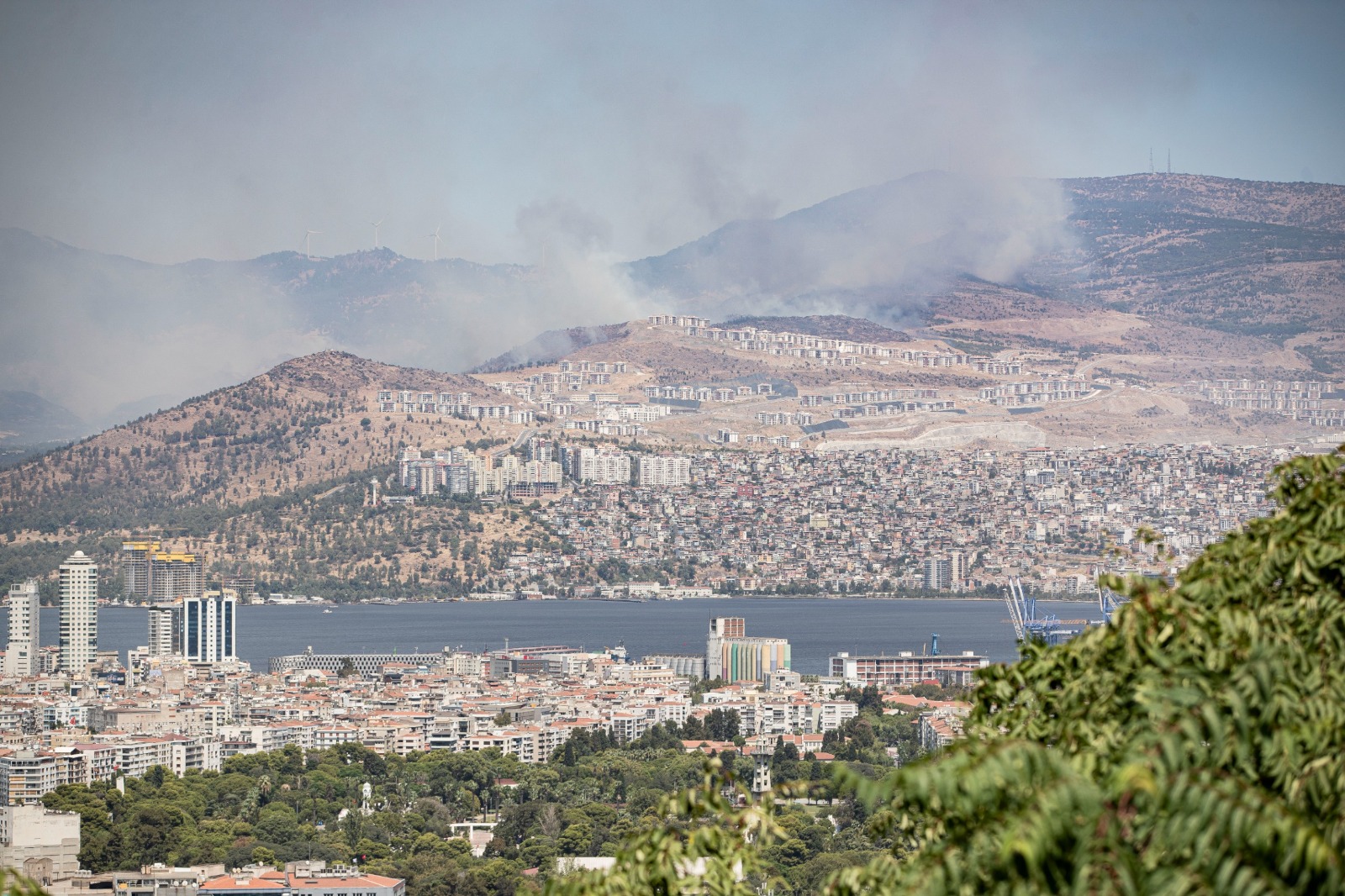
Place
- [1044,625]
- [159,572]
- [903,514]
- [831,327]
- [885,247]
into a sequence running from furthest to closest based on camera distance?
1. [885,247]
2. [831,327]
3. [903,514]
4. [159,572]
5. [1044,625]

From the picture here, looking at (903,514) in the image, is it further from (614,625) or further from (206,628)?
(206,628)

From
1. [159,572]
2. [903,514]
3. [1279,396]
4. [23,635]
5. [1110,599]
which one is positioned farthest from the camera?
[1279,396]

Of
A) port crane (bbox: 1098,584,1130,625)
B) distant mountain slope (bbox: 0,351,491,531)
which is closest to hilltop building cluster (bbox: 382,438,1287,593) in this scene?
distant mountain slope (bbox: 0,351,491,531)

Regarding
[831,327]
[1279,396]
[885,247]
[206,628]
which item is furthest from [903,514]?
[206,628]

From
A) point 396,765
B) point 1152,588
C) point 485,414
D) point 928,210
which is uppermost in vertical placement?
point 928,210

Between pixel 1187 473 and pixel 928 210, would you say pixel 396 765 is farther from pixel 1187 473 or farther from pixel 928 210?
pixel 928 210

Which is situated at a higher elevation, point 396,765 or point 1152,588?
point 1152,588

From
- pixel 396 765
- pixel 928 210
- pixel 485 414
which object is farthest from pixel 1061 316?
pixel 396 765
